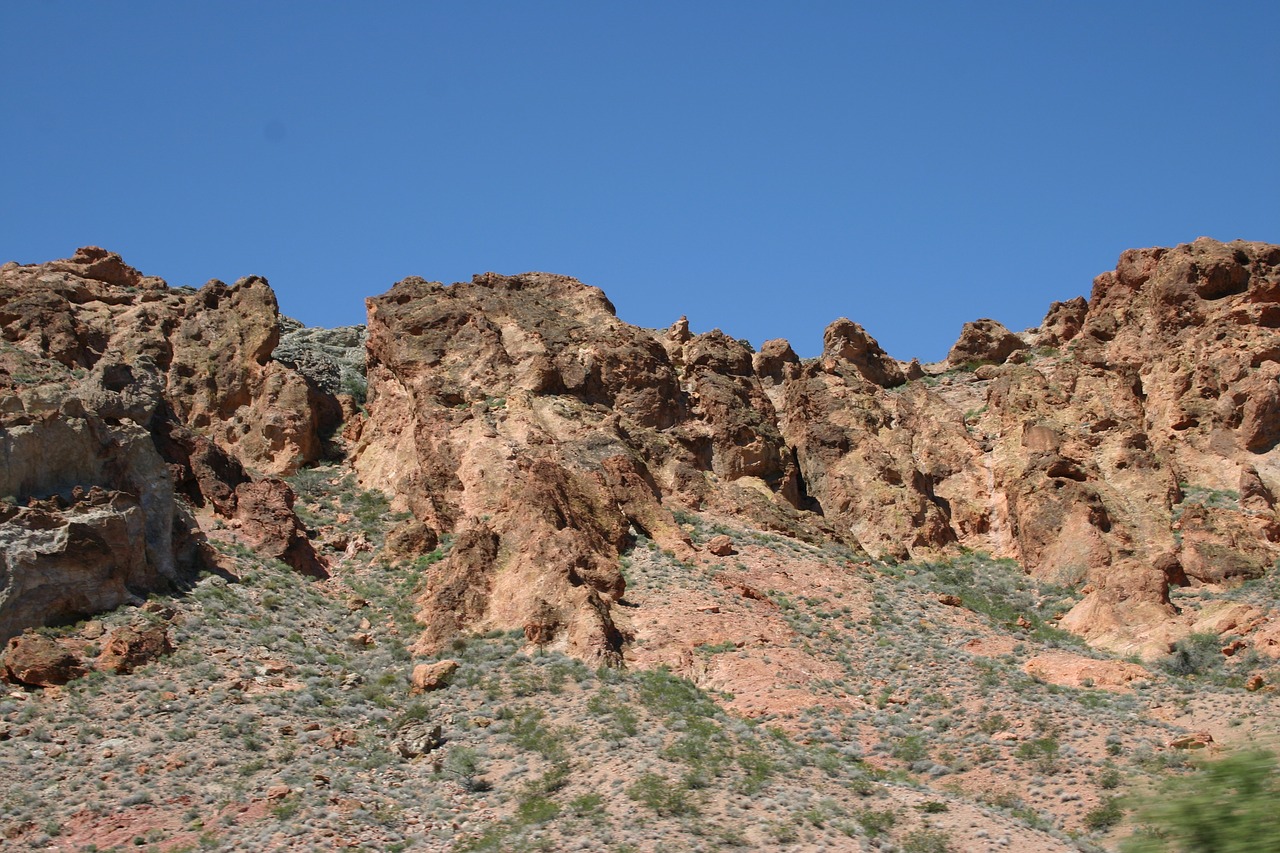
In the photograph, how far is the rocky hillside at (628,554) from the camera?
27.3 metres

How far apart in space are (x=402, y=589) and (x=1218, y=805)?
89.5ft

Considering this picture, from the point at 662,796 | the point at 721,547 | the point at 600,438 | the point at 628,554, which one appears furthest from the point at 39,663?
the point at 600,438

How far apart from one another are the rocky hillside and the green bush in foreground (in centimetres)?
1092

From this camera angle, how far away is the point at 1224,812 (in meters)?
13.8

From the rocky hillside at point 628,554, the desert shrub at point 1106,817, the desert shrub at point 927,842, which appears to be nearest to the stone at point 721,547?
the rocky hillside at point 628,554

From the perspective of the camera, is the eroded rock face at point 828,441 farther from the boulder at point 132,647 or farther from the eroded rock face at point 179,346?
the boulder at point 132,647

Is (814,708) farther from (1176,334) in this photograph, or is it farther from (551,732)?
(1176,334)

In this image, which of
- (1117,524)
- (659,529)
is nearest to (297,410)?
(659,529)

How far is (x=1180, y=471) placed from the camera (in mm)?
45094

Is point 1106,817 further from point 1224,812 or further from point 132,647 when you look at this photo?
point 132,647

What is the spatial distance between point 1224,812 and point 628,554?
25.4m

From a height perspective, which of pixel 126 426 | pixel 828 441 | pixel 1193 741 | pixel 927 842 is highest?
pixel 828 441

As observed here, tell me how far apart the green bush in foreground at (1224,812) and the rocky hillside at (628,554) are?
10.9 m

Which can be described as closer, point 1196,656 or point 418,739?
point 418,739
